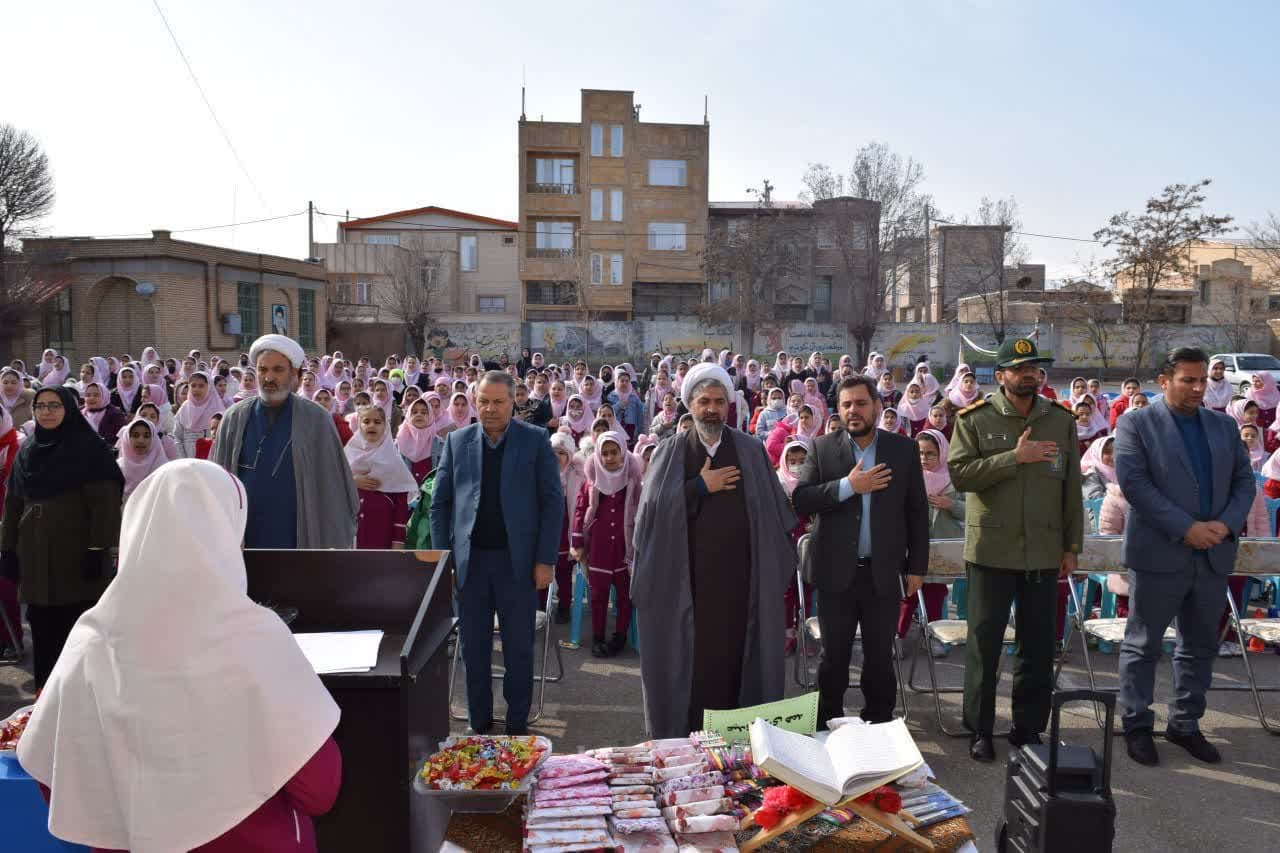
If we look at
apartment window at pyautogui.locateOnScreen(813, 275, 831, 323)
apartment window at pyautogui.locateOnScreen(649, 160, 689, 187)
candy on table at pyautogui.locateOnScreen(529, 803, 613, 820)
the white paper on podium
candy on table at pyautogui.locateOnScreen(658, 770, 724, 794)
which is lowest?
candy on table at pyautogui.locateOnScreen(529, 803, 613, 820)

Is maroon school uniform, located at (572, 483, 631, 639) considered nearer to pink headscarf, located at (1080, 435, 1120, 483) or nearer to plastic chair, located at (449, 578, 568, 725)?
plastic chair, located at (449, 578, 568, 725)

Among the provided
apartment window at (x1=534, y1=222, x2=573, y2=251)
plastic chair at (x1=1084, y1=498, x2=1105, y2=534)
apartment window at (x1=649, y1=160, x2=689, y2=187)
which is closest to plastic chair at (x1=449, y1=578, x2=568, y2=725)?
plastic chair at (x1=1084, y1=498, x2=1105, y2=534)

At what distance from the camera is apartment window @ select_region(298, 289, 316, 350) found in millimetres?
36781

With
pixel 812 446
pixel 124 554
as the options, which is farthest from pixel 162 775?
pixel 812 446

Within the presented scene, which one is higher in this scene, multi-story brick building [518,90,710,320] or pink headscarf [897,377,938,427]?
multi-story brick building [518,90,710,320]

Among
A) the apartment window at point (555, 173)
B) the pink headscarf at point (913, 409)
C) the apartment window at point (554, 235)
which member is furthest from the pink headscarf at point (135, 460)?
the apartment window at point (555, 173)

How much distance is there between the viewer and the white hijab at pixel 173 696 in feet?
6.18

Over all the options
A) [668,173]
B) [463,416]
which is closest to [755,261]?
[668,173]

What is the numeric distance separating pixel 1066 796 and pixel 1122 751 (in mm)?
2479

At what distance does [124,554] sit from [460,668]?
186 inches

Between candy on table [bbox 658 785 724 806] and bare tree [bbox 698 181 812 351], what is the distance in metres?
35.9

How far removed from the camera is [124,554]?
1.90 meters

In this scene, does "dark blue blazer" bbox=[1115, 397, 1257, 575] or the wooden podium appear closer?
the wooden podium

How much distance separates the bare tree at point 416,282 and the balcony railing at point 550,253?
5.47 metres
